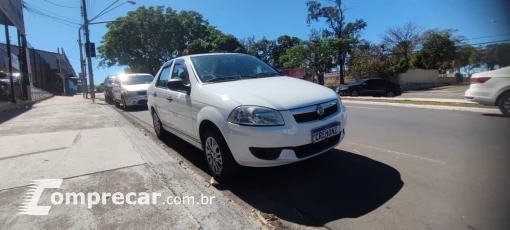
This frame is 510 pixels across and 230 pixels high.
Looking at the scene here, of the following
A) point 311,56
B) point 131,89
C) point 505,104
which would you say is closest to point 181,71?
point 505,104

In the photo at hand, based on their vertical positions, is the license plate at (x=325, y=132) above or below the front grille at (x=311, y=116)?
below

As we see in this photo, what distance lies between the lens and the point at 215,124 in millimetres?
3186

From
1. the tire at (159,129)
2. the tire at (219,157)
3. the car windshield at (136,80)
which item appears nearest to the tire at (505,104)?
the tire at (219,157)

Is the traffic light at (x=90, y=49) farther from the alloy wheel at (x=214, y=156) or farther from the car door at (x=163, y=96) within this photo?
the alloy wheel at (x=214, y=156)

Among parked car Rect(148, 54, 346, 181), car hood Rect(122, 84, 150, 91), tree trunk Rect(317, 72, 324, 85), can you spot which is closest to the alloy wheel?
parked car Rect(148, 54, 346, 181)

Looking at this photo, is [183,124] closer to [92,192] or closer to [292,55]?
[92,192]

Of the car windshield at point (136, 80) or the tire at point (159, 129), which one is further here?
the car windshield at point (136, 80)

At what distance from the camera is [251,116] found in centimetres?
289

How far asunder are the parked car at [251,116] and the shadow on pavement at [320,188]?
0.39 m

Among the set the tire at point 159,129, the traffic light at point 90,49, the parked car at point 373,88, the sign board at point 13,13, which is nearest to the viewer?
the tire at point 159,129

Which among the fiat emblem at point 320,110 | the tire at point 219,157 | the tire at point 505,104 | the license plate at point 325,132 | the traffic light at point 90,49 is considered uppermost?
the traffic light at point 90,49

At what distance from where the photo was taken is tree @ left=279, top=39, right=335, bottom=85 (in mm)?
32250

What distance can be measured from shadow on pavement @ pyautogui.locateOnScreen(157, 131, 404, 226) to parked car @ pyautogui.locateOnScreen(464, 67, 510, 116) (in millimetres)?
1364

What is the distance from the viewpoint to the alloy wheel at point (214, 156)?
10.7 ft
